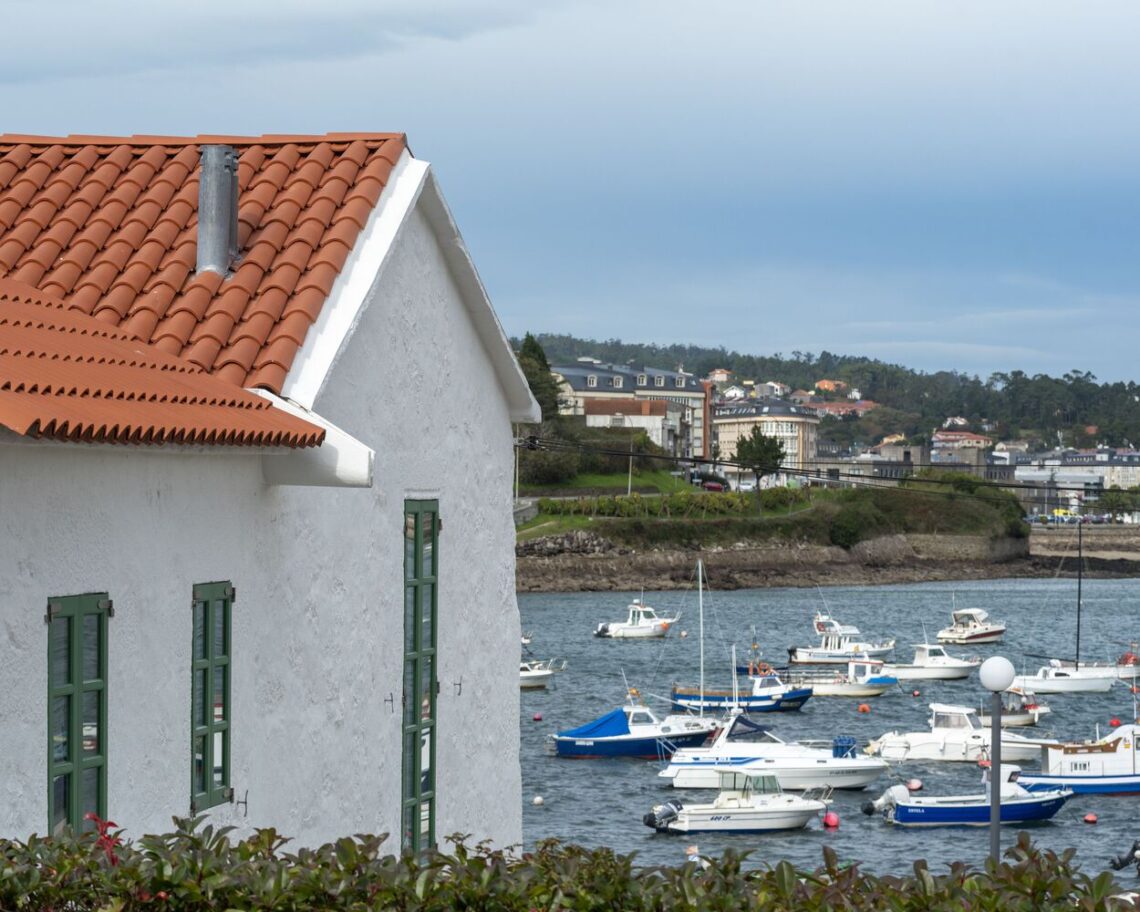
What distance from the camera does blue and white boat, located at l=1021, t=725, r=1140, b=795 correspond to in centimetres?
5016

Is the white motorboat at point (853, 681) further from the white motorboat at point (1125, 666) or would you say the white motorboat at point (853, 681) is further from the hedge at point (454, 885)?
the hedge at point (454, 885)

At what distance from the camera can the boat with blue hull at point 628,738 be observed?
56062 mm

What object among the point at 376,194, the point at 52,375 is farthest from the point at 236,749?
the point at 376,194

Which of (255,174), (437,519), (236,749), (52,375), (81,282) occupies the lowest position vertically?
(236,749)

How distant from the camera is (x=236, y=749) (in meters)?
9.47

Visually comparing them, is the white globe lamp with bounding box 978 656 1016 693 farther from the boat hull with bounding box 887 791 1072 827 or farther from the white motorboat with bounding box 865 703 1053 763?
the white motorboat with bounding box 865 703 1053 763

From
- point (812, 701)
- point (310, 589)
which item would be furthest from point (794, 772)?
point (310, 589)

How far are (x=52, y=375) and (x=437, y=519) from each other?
466 centimetres

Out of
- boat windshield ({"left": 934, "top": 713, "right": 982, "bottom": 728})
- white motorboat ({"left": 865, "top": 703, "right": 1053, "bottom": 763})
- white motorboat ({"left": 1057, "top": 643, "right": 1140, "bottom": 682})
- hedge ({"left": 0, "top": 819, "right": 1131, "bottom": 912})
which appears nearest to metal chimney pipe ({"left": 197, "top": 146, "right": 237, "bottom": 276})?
hedge ({"left": 0, "top": 819, "right": 1131, "bottom": 912})

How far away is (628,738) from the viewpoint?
56438 mm

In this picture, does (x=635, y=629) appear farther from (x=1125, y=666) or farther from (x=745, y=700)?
(x=745, y=700)

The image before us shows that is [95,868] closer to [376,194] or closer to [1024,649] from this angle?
[376,194]

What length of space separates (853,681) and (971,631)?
27.7 meters

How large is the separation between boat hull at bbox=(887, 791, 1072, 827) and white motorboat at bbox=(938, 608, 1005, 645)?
2256 inches
